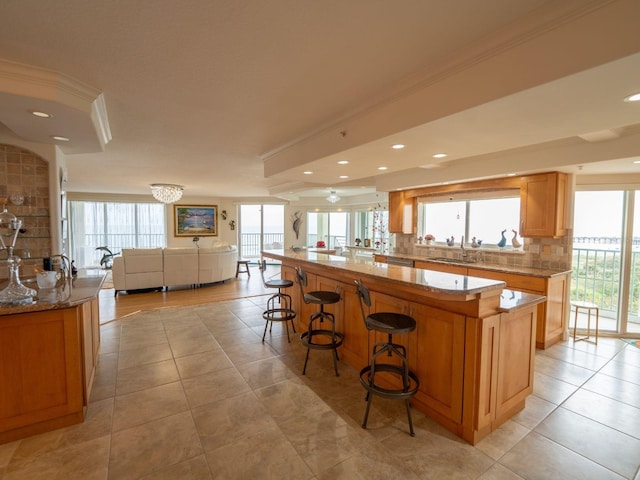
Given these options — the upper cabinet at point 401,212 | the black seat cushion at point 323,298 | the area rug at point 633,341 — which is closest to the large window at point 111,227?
the upper cabinet at point 401,212

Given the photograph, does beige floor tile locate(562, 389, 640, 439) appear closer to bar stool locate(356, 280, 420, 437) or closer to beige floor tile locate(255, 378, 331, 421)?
bar stool locate(356, 280, 420, 437)

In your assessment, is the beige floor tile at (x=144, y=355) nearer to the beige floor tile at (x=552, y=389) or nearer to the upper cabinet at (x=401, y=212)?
the beige floor tile at (x=552, y=389)

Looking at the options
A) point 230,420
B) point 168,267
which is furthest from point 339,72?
point 168,267

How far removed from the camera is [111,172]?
5.50m

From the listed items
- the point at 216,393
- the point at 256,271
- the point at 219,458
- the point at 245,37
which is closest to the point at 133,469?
the point at 219,458

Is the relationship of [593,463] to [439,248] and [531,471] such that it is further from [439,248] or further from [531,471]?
[439,248]

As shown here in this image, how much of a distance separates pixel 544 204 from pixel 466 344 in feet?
9.28

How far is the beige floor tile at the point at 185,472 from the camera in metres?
1.71

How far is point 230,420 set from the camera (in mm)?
2221

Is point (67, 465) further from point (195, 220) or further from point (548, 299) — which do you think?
point (195, 220)

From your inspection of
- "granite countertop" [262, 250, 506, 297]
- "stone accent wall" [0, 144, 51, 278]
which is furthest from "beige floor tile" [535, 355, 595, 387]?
"stone accent wall" [0, 144, 51, 278]

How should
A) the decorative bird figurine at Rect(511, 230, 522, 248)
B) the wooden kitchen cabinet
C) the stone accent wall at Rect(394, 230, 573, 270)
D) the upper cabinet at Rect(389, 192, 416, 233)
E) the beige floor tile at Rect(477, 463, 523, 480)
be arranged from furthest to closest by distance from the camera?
the upper cabinet at Rect(389, 192, 416, 233), the decorative bird figurine at Rect(511, 230, 522, 248), the stone accent wall at Rect(394, 230, 573, 270), the wooden kitchen cabinet, the beige floor tile at Rect(477, 463, 523, 480)

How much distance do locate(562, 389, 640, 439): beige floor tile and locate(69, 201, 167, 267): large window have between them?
1050 centimetres

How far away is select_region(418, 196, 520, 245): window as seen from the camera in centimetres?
460
